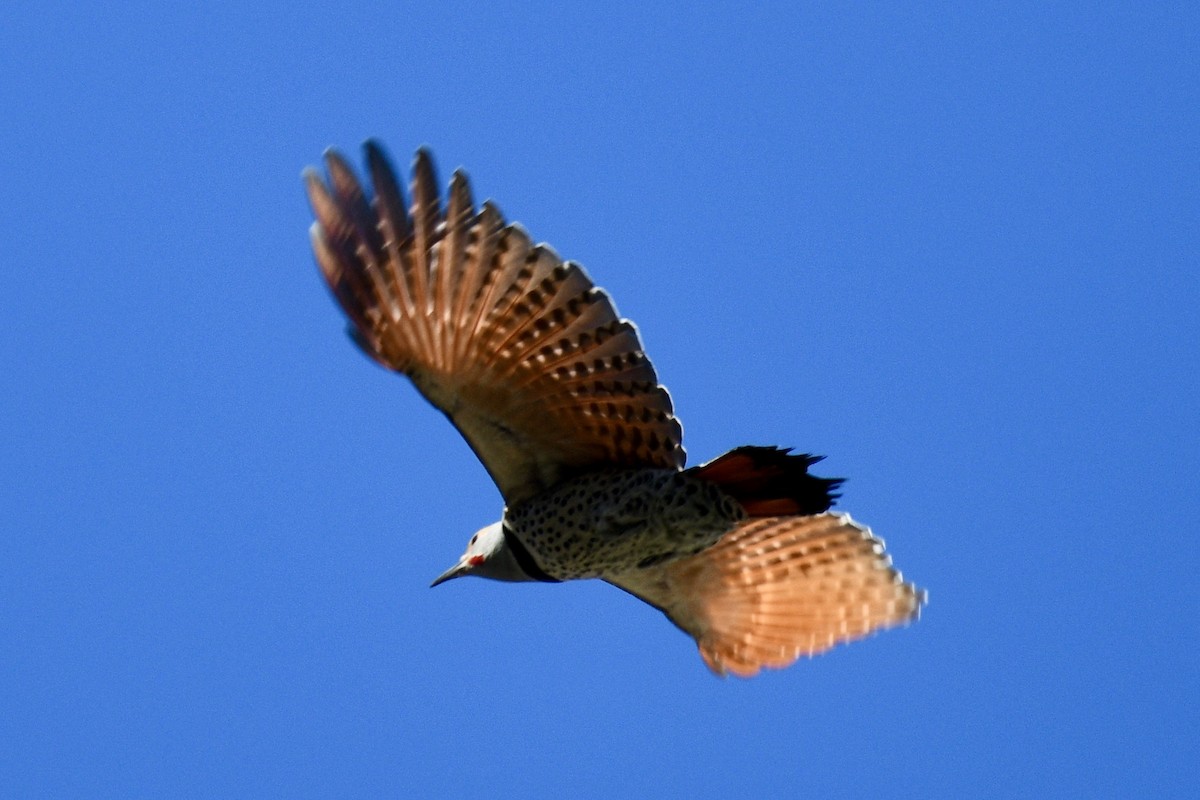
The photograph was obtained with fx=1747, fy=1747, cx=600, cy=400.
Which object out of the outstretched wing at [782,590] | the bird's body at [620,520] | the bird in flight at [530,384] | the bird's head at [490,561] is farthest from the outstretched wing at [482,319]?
the outstretched wing at [782,590]

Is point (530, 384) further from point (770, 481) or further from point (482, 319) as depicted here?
point (770, 481)


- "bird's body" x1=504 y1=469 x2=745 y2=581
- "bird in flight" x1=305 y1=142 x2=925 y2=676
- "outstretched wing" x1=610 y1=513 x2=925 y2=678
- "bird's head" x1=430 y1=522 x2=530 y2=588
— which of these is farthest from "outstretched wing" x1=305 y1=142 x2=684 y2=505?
"outstretched wing" x1=610 y1=513 x2=925 y2=678

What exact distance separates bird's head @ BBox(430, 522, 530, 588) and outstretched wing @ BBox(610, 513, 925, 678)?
89 cm

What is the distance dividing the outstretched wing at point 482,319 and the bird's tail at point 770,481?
278mm

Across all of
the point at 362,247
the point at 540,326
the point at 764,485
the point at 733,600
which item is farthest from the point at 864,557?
the point at 362,247

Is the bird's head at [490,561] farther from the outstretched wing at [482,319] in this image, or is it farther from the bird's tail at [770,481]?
the bird's tail at [770,481]

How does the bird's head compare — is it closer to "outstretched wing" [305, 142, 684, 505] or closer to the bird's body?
the bird's body

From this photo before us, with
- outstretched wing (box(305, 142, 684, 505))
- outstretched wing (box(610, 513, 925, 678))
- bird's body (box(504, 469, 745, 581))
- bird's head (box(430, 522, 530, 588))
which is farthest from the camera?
outstretched wing (box(610, 513, 925, 678))

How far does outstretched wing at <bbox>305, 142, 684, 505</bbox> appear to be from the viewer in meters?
7.21

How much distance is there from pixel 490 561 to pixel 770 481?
1553mm

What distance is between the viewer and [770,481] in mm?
7535

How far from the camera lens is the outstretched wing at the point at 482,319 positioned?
7.21 metres

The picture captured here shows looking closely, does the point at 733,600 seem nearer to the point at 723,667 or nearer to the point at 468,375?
the point at 723,667

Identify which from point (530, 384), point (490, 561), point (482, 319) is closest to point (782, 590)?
point (490, 561)
